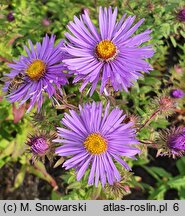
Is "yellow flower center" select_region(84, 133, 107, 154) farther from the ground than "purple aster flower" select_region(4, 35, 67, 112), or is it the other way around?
"purple aster flower" select_region(4, 35, 67, 112)

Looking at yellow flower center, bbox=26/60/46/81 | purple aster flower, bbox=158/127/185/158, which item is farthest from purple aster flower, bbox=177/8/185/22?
yellow flower center, bbox=26/60/46/81

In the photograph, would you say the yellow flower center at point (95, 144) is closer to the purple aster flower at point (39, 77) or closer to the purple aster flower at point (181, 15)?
the purple aster flower at point (39, 77)

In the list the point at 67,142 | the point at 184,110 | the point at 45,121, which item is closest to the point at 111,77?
the point at 67,142

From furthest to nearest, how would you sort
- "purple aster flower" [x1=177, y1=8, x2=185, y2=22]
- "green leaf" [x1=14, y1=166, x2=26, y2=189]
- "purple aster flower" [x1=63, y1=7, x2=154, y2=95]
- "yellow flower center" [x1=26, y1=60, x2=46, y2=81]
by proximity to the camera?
"green leaf" [x1=14, y1=166, x2=26, y2=189]
"purple aster flower" [x1=177, y1=8, x2=185, y2=22]
"yellow flower center" [x1=26, y1=60, x2=46, y2=81]
"purple aster flower" [x1=63, y1=7, x2=154, y2=95]

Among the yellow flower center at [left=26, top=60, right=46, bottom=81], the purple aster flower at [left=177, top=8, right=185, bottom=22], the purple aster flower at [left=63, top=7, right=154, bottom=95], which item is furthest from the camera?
the purple aster flower at [left=177, top=8, right=185, bottom=22]

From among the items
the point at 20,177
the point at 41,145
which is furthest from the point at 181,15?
the point at 20,177

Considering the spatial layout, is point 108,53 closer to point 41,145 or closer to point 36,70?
point 36,70

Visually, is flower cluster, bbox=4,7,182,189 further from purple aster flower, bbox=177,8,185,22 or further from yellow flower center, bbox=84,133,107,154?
purple aster flower, bbox=177,8,185,22

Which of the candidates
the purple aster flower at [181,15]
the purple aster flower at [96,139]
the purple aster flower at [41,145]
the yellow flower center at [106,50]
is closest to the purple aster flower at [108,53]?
the yellow flower center at [106,50]

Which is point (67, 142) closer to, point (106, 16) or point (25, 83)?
point (25, 83)
